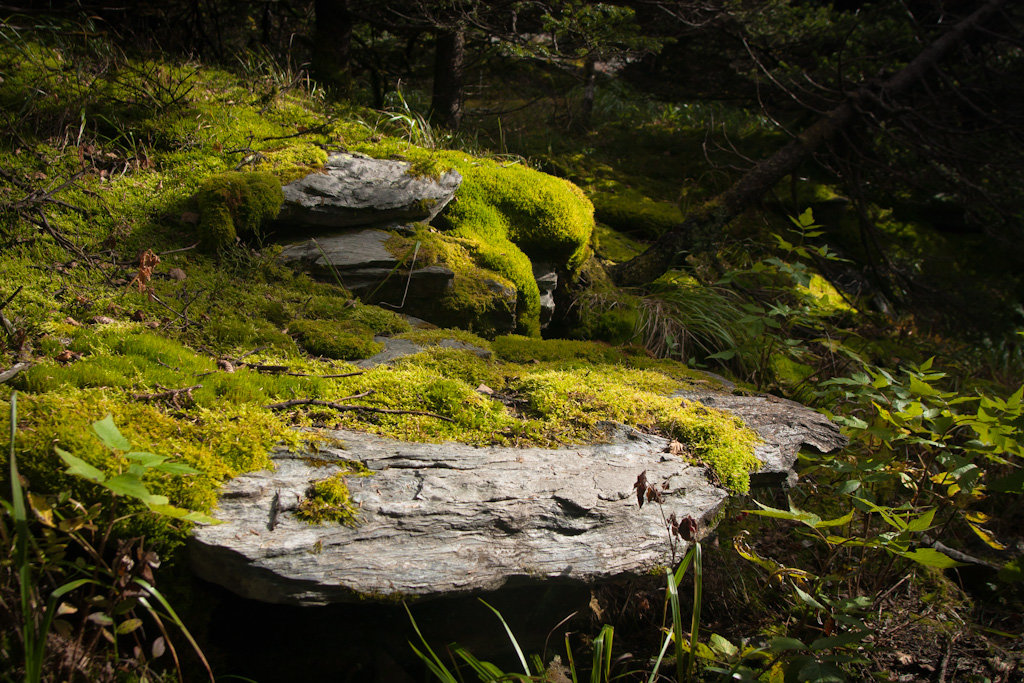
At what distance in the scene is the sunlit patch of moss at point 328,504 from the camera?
80.8 inches

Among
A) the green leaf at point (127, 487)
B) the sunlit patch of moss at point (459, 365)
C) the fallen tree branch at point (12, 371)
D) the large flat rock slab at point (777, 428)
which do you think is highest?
the green leaf at point (127, 487)

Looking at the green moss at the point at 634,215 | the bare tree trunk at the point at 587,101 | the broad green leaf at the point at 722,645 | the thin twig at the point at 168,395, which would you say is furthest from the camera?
the bare tree trunk at the point at 587,101

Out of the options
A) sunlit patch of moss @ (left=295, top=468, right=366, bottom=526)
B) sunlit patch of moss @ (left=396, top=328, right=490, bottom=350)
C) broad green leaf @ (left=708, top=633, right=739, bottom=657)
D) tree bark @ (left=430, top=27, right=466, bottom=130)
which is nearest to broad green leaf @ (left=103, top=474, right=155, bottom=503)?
sunlit patch of moss @ (left=295, top=468, right=366, bottom=526)

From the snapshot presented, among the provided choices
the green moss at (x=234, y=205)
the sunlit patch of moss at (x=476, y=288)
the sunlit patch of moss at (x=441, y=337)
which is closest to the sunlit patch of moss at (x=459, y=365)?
the sunlit patch of moss at (x=441, y=337)

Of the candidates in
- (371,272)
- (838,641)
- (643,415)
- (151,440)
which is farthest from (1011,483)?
(371,272)

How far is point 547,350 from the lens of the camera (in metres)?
3.91

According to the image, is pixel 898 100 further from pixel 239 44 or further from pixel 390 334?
pixel 239 44

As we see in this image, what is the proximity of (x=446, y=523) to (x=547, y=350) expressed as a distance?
1.89m

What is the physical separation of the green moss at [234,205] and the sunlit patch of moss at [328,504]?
2349mm

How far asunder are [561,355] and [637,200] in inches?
160

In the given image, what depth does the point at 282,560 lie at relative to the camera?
6.16 ft

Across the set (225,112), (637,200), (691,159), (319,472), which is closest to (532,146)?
(637,200)

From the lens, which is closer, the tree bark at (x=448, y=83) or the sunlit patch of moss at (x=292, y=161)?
the sunlit patch of moss at (x=292, y=161)

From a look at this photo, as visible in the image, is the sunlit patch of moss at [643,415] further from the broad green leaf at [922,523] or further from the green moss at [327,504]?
the green moss at [327,504]
